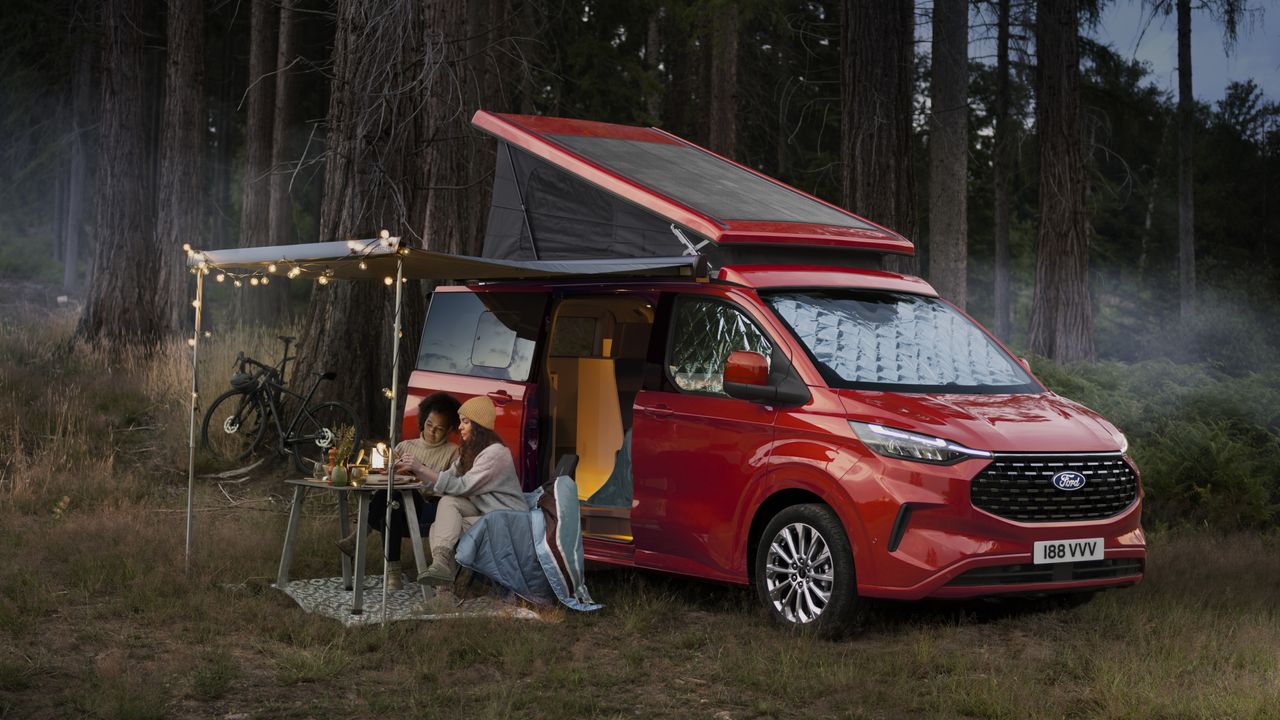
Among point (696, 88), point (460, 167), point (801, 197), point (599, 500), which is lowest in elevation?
point (599, 500)

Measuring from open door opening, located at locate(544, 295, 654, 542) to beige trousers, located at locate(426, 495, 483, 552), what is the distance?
57.9 inches

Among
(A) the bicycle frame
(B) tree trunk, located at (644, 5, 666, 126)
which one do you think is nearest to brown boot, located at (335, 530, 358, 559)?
(A) the bicycle frame

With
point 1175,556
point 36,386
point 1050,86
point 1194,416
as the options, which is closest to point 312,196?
point 36,386

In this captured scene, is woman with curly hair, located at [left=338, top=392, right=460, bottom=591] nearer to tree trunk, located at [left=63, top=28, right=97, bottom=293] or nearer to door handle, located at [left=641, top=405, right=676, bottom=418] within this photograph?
door handle, located at [left=641, top=405, right=676, bottom=418]

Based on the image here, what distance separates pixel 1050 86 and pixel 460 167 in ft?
26.8

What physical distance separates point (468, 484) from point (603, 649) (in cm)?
152

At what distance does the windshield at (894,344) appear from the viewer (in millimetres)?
8219

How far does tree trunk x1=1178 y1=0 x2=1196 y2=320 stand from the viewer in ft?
99.2

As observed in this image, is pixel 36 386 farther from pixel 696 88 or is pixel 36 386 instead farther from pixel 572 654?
pixel 696 88

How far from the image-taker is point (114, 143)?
820 inches

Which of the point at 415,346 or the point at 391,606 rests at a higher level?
the point at 415,346

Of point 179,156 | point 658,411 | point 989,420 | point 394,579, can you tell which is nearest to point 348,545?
point 394,579

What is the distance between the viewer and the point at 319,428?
45.1 feet

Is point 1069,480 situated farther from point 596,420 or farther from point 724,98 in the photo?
point 724,98
